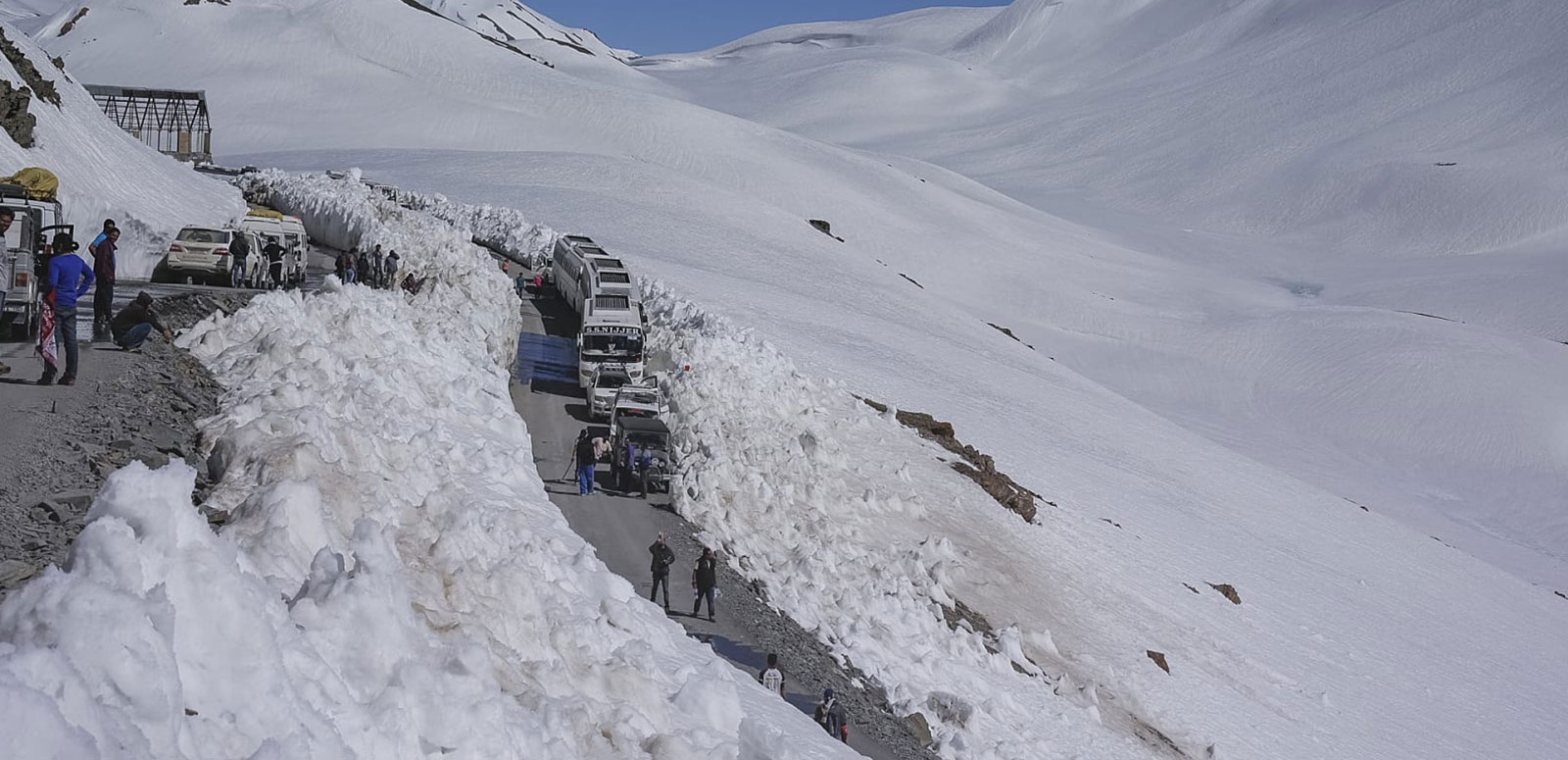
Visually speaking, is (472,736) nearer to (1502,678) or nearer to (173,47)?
(1502,678)

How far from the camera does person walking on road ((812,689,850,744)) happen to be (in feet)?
48.3

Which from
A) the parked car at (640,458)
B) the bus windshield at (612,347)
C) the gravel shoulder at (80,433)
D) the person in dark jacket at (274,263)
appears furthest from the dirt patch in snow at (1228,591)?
the gravel shoulder at (80,433)

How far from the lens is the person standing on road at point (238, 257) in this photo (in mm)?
23188

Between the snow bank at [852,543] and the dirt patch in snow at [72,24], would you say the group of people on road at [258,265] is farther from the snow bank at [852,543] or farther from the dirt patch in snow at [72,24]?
the dirt patch in snow at [72,24]

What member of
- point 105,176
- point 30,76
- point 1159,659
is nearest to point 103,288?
point 105,176

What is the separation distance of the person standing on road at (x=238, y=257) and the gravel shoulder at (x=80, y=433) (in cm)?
840

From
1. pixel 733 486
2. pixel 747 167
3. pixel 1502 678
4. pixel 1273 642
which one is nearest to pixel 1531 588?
pixel 1502 678

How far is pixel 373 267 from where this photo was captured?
27953 millimetres

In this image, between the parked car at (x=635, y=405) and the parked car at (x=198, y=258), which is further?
the parked car at (x=635, y=405)

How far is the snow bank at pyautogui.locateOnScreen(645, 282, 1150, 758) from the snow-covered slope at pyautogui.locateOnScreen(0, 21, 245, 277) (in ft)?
32.0

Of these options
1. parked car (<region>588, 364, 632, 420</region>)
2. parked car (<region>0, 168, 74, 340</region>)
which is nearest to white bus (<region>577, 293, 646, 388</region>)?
parked car (<region>588, 364, 632, 420</region>)

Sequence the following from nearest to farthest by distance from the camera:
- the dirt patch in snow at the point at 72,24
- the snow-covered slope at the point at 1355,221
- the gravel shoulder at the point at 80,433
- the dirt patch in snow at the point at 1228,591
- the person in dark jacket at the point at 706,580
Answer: the gravel shoulder at the point at 80,433 < the person in dark jacket at the point at 706,580 < the dirt patch in snow at the point at 1228,591 < the snow-covered slope at the point at 1355,221 < the dirt patch in snow at the point at 72,24

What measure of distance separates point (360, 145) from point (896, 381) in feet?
221

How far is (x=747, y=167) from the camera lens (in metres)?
88.7
